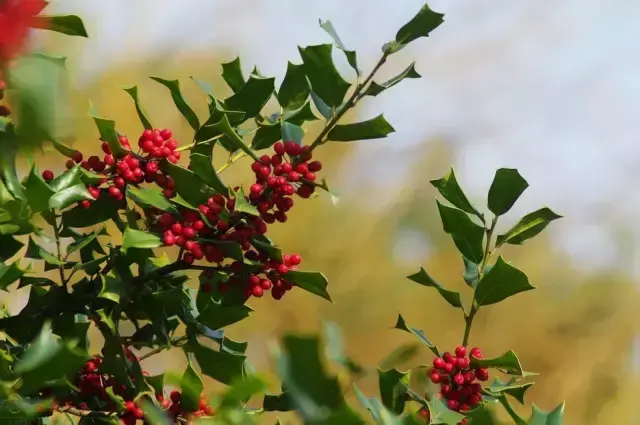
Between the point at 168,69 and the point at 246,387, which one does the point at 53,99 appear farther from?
the point at 168,69

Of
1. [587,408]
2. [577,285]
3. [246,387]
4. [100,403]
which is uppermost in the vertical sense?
[246,387]

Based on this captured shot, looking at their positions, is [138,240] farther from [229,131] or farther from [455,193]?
[455,193]

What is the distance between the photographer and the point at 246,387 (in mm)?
218

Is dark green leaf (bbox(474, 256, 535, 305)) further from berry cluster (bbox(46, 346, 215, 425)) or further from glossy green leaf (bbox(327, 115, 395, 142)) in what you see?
berry cluster (bbox(46, 346, 215, 425))

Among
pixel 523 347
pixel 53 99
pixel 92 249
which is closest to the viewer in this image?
pixel 53 99

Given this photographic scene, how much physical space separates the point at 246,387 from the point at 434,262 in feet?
4.05

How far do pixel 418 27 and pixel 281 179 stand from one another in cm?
17

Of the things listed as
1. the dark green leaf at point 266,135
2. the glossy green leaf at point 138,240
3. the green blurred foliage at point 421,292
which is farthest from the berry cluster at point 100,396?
the green blurred foliage at point 421,292

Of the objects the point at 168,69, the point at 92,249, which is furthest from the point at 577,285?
the point at 92,249

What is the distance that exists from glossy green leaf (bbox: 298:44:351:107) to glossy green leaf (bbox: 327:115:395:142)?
2 cm

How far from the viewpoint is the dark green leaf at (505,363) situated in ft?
1.70

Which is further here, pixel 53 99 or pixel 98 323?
pixel 98 323

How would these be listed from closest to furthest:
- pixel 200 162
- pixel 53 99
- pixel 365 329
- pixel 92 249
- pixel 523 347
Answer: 1. pixel 53 99
2. pixel 200 162
3. pixel 92 249
4. pixel 365 329
5. pixel 523 347

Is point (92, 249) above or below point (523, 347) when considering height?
above
